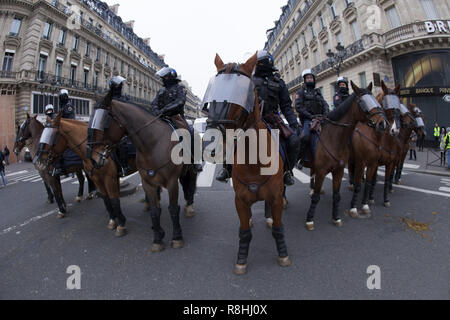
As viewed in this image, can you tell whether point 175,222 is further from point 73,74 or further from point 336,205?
point 73,74

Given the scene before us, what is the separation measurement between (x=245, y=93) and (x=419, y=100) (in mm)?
22503

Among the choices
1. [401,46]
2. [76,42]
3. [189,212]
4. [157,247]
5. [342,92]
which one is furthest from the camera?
[76,42]

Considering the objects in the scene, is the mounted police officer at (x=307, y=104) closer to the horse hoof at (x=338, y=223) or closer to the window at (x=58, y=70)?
the horse hoof at (x=338, y=223)

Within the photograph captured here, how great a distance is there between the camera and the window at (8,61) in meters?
21.8

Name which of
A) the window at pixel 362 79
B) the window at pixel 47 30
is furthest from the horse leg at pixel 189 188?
the window at pixel 47 30

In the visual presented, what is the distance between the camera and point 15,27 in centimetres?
2272

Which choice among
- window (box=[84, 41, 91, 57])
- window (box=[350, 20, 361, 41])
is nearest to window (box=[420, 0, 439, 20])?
window (box=[350, 20, 361, 41])

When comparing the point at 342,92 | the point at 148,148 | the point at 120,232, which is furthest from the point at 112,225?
the point at 342,92

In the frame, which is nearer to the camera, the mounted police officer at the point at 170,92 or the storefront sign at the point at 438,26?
the mounted police officer at the point at 170,92

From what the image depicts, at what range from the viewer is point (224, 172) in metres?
2.79

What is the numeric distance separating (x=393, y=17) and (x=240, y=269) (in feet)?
82.8

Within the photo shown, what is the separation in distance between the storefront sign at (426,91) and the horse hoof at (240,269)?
21.9 m
